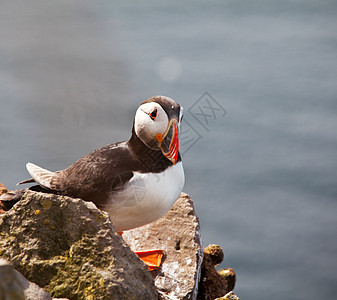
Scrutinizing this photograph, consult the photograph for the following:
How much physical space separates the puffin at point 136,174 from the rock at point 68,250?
1135 millimetres

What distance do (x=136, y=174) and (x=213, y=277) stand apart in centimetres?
131

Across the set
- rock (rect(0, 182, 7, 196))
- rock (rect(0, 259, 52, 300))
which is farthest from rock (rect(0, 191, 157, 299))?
rock (rect(0, 182, 7, 196))

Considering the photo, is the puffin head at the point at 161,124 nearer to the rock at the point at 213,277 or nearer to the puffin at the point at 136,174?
the puffin at the point at 136,174

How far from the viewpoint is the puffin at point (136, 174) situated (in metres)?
4.68

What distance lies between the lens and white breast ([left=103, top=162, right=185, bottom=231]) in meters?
4.68

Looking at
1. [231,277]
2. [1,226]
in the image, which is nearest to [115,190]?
[1,226]

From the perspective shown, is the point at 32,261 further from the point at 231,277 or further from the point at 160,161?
the point at 231,277

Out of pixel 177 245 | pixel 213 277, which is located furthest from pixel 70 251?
pixel 213 277

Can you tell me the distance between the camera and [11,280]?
109 inches

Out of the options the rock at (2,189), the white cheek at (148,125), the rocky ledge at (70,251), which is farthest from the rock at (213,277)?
the rock at (2,189)

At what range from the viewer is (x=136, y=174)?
475cm

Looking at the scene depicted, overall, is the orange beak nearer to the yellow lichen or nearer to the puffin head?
the puffin head

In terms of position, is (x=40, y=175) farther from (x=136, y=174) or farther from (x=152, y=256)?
(x=152, y=256)

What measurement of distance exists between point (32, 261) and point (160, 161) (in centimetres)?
169
